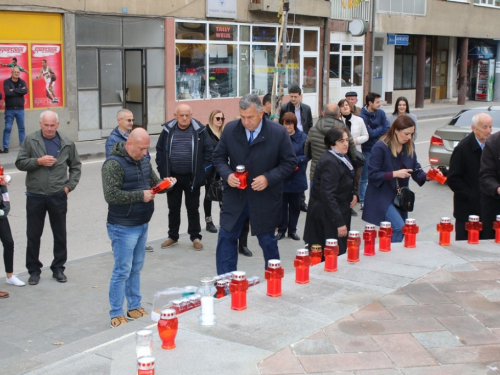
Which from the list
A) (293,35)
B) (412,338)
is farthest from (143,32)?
(412,338)

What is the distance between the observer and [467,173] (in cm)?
771

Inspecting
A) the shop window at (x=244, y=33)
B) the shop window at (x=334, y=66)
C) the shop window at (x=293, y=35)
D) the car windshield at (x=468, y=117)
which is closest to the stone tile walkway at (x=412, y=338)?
the car windshield at (x=468, y=117)

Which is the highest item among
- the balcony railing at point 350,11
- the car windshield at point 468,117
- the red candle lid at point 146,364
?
the balcony railing at point 350,11

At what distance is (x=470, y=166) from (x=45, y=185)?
453 cm

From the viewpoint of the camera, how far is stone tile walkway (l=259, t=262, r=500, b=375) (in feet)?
13.6

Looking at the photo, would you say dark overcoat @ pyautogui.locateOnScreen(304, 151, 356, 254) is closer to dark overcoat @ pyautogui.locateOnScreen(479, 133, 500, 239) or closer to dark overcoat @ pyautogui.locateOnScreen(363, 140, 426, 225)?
dark overcoat @ pyautogui.locateOnScreen(363, 140, 426, 225)

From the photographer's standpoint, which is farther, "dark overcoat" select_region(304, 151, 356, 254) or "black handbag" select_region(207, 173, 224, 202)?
"black handbag" select_region(207, 173, 224, 202)

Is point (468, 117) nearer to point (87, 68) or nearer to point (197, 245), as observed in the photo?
point (197, 245)

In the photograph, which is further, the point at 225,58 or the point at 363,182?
the point at 225,58

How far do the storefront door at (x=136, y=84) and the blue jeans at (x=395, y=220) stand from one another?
573 inches

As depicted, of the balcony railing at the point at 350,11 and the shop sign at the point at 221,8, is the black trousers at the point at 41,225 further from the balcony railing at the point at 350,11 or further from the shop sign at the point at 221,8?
the balcony railing at the point at 350,11

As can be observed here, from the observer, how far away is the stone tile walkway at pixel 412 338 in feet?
13.6

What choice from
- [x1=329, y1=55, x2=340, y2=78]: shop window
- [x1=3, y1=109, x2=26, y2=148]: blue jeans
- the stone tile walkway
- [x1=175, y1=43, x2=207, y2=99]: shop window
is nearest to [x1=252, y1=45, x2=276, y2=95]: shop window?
[x1=175, y1=43, x2=207, y2=99]: shop window

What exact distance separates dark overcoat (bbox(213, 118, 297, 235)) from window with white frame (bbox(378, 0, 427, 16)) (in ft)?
86.8
